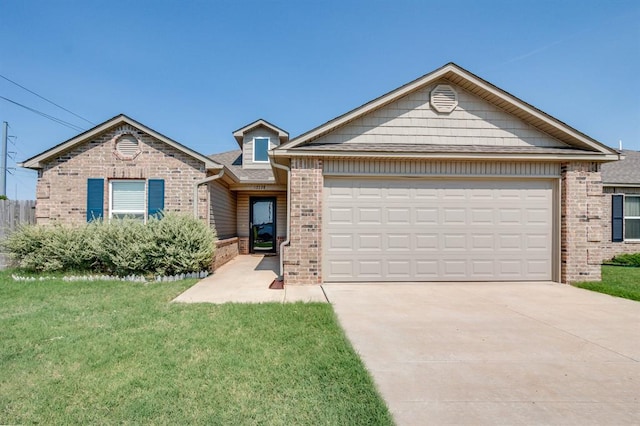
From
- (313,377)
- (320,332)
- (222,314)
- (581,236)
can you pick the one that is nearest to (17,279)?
(222,314)

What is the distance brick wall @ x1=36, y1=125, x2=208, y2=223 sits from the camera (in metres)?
9.45

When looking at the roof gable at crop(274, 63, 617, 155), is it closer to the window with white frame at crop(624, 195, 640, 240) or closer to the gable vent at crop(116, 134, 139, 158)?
the gable vent at crop(116, 134, 139, 158)

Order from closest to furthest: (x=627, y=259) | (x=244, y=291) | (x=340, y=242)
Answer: (x=244, y=291) < (x=340, y=242) < (x=627, y=259)

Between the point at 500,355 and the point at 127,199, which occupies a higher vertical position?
the point at 127,199

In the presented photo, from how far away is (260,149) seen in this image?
14.9 meters

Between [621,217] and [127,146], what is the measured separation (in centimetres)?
1785

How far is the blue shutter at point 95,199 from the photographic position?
30.8 ft

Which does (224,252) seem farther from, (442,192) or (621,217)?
(621,217)

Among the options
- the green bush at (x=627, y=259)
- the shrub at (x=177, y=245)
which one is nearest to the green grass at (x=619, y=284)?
the green bush at (x=627, y=259)

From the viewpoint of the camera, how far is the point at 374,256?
299 inches

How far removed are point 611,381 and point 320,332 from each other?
308 centimetres

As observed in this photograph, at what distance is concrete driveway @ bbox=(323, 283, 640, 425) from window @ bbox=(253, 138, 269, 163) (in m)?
9.99

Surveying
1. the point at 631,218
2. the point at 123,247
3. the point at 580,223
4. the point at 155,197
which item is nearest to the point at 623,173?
the point at 631,218

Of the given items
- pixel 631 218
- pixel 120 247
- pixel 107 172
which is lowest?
pixel 120 247
